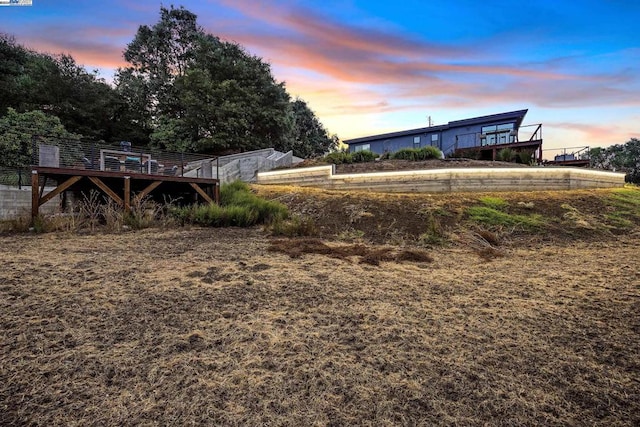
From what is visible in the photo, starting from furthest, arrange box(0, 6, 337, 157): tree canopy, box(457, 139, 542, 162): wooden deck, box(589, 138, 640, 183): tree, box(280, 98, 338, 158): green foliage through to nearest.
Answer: box(589, 138, 640, 183): tree
box(280, 98, 338, 158): green foliage
box(0, 6, 337, 157): tree canopy
box(457, 139, 542, 162): wooden deck

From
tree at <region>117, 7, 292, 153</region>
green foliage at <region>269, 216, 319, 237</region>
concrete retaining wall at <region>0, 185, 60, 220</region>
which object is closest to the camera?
green foliage at <region>269, 216, 319, 237</region>

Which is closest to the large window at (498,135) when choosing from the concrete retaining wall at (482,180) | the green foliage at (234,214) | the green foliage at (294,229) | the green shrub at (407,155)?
the green shrub at (407,155)

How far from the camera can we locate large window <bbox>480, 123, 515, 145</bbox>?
728 inches

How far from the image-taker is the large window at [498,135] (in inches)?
728

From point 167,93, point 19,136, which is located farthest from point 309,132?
point 19,136

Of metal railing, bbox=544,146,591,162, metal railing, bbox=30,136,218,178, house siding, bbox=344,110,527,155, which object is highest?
house siding, bbox=344,110,527,155

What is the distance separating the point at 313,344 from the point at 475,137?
70.7 ft

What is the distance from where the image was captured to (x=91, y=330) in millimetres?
2189

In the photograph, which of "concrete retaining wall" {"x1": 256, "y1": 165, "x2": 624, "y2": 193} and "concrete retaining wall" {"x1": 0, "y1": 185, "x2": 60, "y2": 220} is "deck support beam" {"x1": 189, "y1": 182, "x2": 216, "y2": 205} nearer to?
"concrete retaining wall" {"x1": 0, "y1": 185, "x2": 60, "y2": 220}

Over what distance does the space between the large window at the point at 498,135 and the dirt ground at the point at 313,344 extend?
17352 mm

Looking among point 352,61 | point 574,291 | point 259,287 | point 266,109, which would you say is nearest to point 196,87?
point 266,109

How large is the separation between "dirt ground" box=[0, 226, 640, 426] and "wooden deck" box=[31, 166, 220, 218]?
3.76 m

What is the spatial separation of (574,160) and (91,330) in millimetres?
23714

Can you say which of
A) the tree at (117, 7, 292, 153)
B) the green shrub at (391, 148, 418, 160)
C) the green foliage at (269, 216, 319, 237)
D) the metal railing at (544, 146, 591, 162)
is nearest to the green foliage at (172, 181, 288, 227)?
the green foliage at (269, 216, 319, 237)
